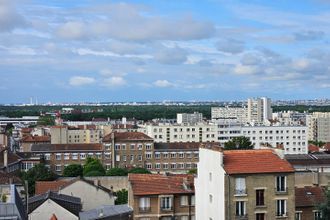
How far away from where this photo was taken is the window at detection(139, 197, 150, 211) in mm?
40781

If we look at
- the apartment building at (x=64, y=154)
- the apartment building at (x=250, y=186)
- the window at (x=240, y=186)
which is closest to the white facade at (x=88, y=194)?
the apartment building at (x=250, y=186)

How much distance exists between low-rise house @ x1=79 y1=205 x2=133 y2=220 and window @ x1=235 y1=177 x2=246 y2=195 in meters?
8.51

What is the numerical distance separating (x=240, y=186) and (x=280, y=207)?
299cm

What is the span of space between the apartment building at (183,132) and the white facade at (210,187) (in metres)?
116

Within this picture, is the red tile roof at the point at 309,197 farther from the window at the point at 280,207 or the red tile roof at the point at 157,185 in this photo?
the red tile roof at the point at 157,185

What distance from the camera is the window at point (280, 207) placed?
36.6 m

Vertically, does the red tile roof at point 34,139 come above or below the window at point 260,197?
below

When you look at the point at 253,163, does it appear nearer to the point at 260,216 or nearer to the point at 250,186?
the point at 250,186

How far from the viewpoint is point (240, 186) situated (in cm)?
3594

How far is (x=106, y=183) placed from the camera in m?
69.7

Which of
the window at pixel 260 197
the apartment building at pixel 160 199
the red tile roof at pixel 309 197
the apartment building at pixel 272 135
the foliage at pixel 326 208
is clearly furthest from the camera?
the apartment building at pixel 272 135

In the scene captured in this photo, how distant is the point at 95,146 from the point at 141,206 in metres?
82.0

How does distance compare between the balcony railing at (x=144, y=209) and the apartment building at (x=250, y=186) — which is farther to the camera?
the balcony railing at (x=144, y=209)

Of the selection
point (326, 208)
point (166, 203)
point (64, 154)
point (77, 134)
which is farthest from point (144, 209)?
point (77, 134)
